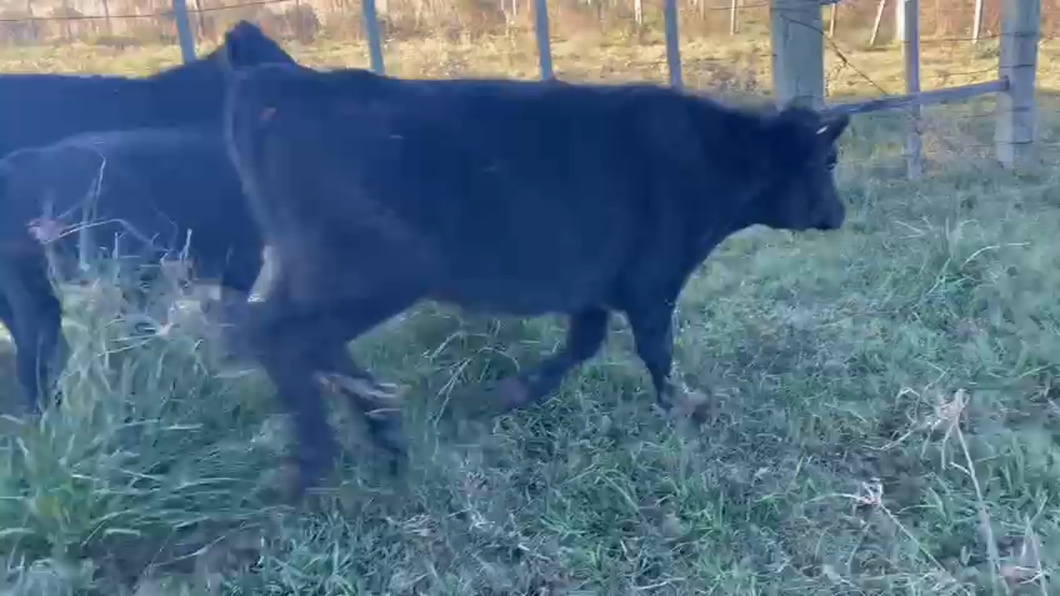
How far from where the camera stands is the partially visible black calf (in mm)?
3197

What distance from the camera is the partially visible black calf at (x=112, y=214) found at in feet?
10.5

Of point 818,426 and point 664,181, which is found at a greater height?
point 664,181

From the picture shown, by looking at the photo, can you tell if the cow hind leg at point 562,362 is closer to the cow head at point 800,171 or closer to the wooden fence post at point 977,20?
the cow head at point 800,171

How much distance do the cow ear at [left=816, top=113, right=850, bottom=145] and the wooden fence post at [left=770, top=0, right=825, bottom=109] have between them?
1.96m

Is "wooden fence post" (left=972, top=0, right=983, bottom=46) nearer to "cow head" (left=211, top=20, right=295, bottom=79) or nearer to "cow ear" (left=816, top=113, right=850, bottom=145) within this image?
"cow ear" (left=816, top=113, right=850, bottom=145)

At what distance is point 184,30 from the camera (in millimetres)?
5051

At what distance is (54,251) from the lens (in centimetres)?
319

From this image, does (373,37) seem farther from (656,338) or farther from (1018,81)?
(1018,81)

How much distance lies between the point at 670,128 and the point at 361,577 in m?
1.96

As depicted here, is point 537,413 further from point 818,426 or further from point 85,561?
point 85,561

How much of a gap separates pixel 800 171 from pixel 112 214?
256cm

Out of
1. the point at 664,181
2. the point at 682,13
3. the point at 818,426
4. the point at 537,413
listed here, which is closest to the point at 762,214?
the point at 664,181

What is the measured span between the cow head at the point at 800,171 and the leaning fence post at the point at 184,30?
2.90 m

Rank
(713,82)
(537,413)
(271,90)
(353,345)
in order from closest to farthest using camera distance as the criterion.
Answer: (271,90) → (537,413) → (353,345) → (713,82)
